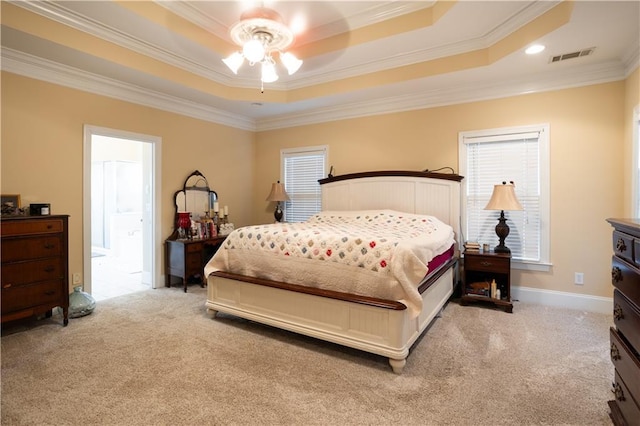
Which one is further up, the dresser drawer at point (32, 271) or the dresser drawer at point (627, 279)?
the dresser drawer at point (627, 279)

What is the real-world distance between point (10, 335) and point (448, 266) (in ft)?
13.7

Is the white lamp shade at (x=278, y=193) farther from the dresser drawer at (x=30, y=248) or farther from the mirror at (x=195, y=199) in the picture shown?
the dresser drawer at (x=30, y=248)

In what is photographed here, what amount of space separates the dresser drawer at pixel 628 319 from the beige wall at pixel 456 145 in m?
2.22

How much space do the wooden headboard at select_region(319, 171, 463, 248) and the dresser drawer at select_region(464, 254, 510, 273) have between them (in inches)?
18.7

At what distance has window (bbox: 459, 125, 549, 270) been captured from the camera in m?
3.69

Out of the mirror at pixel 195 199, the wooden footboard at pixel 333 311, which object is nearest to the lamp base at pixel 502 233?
the wooden footboard at pixel 333 311

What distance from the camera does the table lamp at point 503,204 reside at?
11.4 feet

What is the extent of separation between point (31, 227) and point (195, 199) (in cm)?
218

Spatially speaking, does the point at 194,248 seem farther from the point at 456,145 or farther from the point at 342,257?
the point at 456,145

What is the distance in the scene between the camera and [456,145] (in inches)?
163

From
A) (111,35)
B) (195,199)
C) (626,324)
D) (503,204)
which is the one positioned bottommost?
(626,324)

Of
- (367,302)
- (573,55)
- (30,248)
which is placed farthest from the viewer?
(573,55)

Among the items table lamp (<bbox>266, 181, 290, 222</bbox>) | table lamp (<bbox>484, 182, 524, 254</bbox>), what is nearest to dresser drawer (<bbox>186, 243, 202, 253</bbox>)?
table lamp (<bbox>266, 181, 290, 222</bbox>)

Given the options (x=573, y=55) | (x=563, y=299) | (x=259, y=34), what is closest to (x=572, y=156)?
(x=573, y=55)
